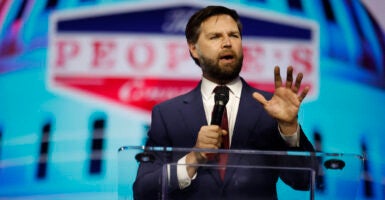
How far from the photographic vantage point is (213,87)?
2016 millimetres

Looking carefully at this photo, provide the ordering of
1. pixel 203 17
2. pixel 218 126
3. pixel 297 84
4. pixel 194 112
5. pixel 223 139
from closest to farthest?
pixel 218 126 → pixel 297 84 → pixel 223 139 → pixel 194 112 → pixel 203 17

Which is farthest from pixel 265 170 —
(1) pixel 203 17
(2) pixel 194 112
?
(1) pixel 203 17

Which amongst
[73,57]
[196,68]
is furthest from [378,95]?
[73,57]

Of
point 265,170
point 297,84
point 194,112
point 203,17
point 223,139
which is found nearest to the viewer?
point 265,170

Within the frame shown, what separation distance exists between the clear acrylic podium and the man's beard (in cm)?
64

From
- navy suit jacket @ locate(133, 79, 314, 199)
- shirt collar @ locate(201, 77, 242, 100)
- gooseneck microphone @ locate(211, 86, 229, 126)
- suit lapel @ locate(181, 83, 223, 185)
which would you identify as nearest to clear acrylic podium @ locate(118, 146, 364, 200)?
navy suit jacket @ locate(133, 79, 314, 199)

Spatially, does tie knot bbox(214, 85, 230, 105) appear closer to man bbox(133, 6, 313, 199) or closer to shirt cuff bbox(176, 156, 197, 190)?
man bbox(133, 6, 313, 199)

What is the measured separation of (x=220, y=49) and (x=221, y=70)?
7cm

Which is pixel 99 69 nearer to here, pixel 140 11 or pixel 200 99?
pixel 140 11

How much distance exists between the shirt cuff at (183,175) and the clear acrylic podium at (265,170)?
12 millimetres

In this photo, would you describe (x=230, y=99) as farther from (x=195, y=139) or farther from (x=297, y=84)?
(x=297, y=84)

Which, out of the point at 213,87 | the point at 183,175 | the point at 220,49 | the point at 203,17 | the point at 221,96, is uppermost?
the point at 203,17

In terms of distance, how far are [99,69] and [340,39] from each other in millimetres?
1251

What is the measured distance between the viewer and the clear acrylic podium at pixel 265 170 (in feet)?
4.48
